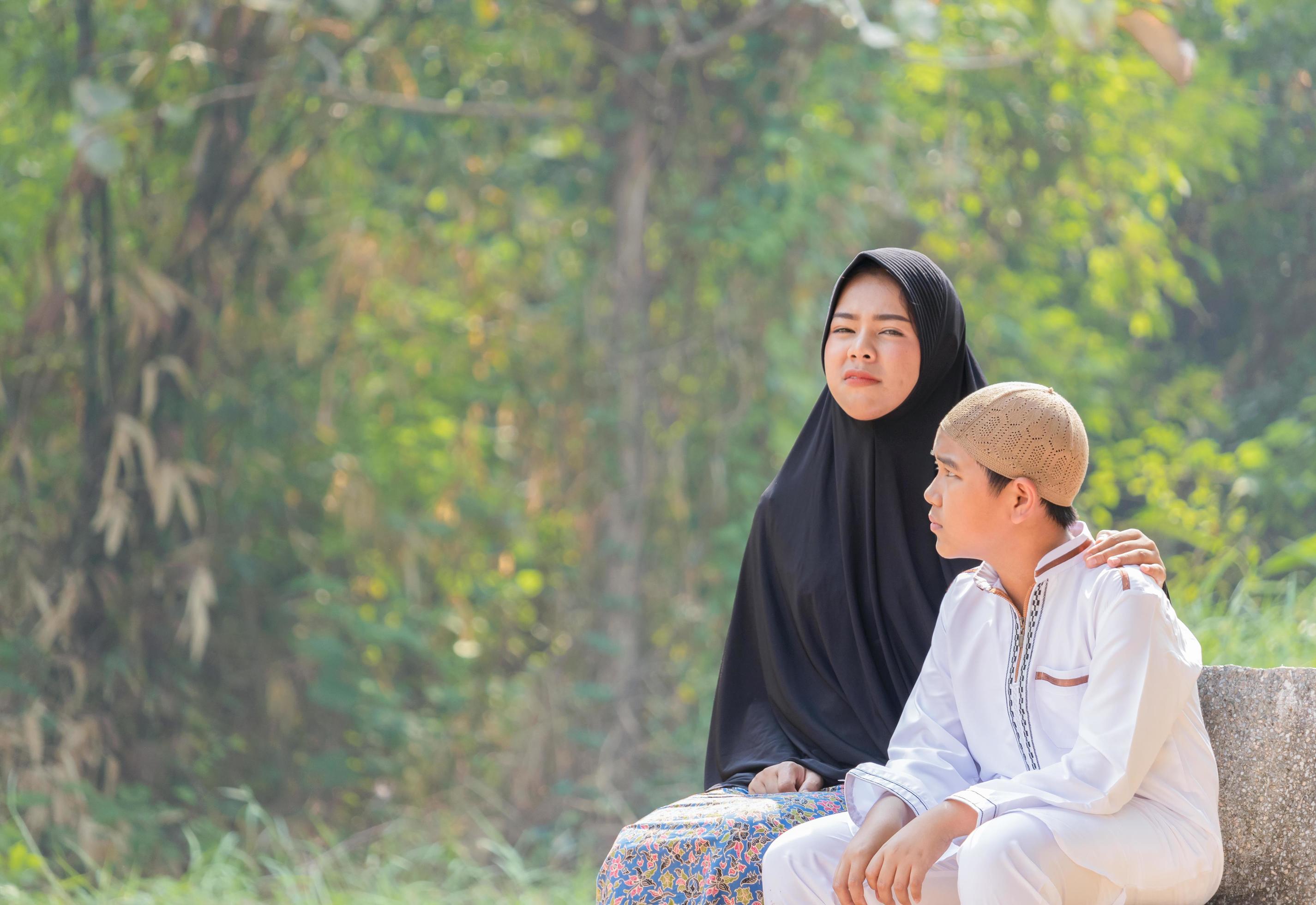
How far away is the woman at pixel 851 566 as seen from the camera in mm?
2084

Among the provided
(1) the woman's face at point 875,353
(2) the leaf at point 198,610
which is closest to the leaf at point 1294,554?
(1) the woman's face at point 875,353

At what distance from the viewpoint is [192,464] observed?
521 centimetres

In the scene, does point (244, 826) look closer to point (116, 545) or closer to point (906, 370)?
point (116, 545)

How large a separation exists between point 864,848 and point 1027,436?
0.53 meters

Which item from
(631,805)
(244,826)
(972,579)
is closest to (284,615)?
(244,826)

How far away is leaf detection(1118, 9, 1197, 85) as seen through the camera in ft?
16.5

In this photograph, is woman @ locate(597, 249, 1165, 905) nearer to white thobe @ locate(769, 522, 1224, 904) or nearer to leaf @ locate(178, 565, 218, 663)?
white thobe @ locate(769, 522, 1224, 904)

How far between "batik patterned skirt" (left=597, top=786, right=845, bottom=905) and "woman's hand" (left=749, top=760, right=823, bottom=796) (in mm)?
109

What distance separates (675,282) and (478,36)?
141 cm

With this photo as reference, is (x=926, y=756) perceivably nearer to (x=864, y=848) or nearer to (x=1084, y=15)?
(x=864, y=848)

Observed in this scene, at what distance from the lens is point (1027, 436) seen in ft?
5.44

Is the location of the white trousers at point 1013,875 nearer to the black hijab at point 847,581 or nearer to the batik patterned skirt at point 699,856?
the batik patterned skirt at point 699,856

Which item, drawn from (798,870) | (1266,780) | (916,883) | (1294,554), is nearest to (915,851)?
(916,883)

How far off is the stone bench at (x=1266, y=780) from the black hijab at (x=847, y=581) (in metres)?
0.43
